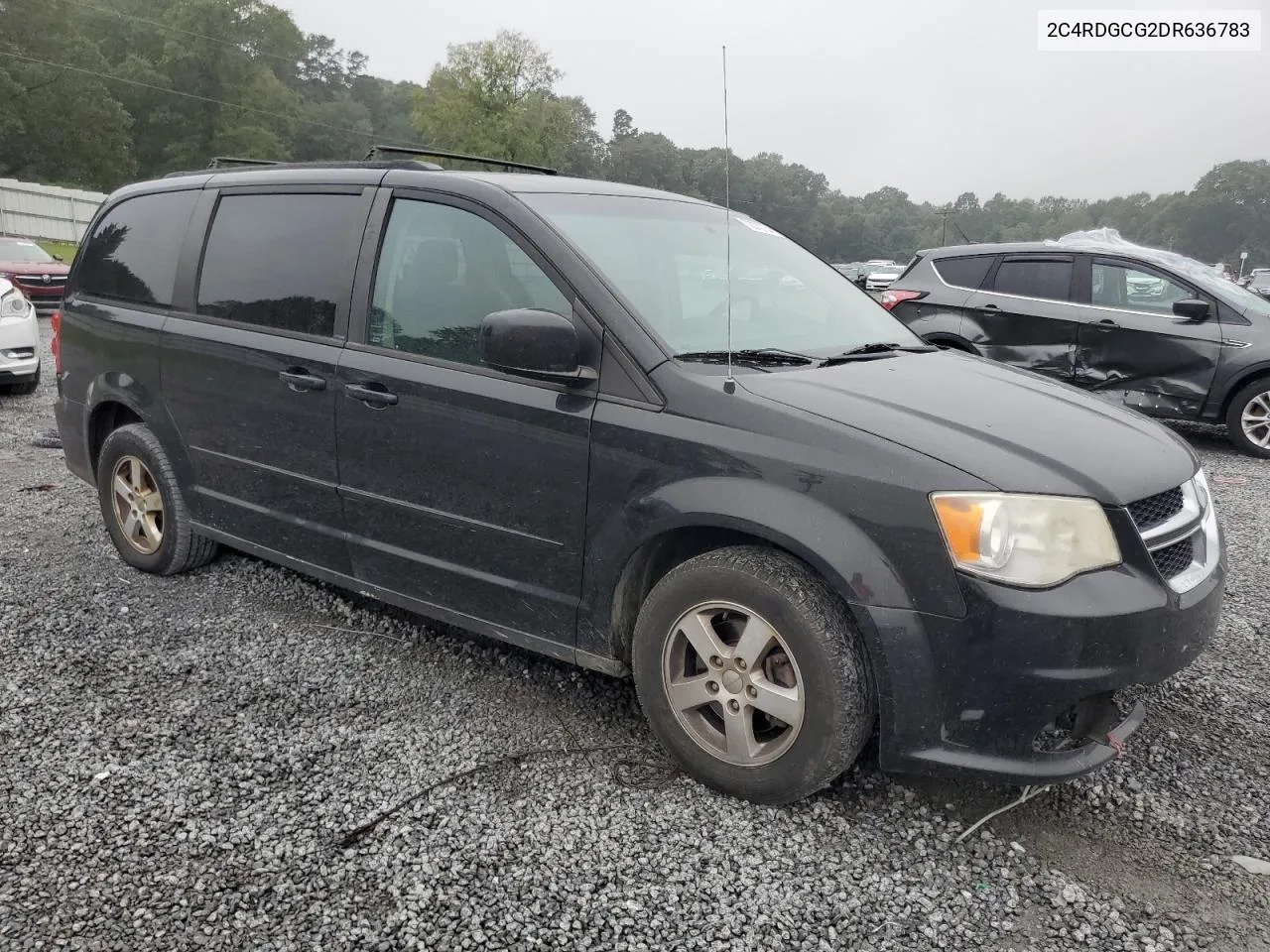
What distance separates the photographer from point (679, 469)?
2.69 m

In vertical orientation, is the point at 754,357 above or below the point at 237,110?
below

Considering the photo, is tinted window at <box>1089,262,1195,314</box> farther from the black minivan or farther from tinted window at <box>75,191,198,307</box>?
tinted window at <box>75,191,198,307</box>

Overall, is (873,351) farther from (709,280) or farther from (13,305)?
(13,305)

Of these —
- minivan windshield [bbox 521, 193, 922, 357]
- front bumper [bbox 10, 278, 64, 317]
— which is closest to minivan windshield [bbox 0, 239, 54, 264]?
front bumper [bbox 10, 278, 64, 317]

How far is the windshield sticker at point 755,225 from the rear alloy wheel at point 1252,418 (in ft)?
18.8

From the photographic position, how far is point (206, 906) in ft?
7.47

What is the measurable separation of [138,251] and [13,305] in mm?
6114

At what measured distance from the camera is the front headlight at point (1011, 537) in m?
2.34

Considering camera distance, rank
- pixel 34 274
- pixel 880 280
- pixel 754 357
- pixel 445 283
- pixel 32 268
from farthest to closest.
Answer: pixel 880 280 < pixel 32 268 < pixel 34 274 < pixel 445 283 < pixel 754 357

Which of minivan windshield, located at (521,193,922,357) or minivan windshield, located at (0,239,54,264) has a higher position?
minivan windshield, located at (0,239,54,264)

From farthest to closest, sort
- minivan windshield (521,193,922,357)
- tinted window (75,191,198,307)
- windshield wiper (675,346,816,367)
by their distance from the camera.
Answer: tinted window (75,191,198,307)
minivan windshield (521,193,922,357)
windshield wiper (675,346,816,367)

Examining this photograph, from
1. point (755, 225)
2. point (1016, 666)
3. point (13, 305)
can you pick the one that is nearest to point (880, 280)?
point (13, 305)

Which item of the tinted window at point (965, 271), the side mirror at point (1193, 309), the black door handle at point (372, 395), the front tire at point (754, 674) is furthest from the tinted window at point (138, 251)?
the side mirror at point (1193, 309)

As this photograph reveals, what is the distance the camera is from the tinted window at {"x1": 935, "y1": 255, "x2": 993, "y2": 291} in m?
8.78
